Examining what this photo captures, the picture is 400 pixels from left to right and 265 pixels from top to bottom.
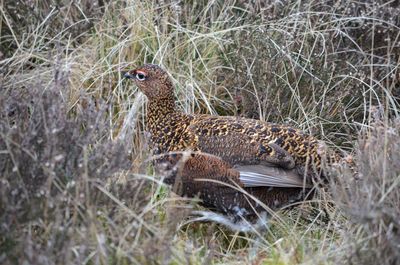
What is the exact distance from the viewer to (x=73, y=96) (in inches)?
191

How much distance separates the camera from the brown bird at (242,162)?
3850 mm

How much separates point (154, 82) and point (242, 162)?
2.26 ft

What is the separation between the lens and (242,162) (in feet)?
12.7

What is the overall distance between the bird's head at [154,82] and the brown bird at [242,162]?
255 mm

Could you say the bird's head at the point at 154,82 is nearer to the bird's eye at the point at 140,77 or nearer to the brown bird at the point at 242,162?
the bird's eye at the point at 140,77

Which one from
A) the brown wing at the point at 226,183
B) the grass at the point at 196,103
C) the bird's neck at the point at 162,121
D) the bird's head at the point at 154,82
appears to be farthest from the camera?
the bird's head at the point at 154,82

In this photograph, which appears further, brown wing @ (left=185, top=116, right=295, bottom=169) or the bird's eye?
the bird's eye

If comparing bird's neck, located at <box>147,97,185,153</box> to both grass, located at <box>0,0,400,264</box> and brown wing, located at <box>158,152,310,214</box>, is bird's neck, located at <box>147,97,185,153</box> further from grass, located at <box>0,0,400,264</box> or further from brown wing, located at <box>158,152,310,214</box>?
brown wing, located at <box>158,152,310,214</box>

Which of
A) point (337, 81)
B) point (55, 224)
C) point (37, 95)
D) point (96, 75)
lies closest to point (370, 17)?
point (337, 81)

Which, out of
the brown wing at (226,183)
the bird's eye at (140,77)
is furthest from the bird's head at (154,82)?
the brown wing at (226,183)

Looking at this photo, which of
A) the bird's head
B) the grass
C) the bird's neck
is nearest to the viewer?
the grass

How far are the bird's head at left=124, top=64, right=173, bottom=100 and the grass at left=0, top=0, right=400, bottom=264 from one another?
0.78 feet

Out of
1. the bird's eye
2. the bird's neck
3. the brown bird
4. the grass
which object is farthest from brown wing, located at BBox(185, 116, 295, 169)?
the bird's eye

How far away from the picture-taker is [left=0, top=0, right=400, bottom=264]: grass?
311 cm
